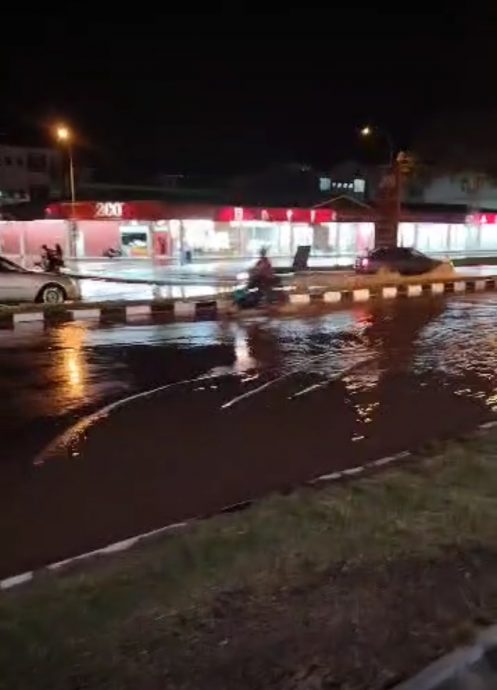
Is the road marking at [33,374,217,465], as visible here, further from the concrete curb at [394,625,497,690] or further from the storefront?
the storefront

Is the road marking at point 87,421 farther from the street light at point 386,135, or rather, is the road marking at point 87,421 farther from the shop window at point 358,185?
the shop window at point 358,185

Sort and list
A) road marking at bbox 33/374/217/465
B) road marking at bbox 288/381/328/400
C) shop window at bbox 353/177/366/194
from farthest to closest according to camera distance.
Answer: shop window at bbox 353/177/366/194
road marking at bbox 288/381/328/400
road marking at bbox 33/374/217/465

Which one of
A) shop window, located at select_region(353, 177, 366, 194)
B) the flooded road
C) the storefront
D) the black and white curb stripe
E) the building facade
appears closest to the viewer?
the black and white curb stripe

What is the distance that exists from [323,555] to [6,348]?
10872 mm

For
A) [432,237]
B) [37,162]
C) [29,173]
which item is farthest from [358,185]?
[29,173]

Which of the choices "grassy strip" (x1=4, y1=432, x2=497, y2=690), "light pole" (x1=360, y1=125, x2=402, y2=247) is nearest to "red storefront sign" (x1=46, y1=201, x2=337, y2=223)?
"light pole" (x1=360, y1=125, x2=402, y2=247)

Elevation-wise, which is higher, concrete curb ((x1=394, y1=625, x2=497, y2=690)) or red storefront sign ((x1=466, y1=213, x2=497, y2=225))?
red storefront sign ((x1=466, y1=213, x2=497, y2=225))

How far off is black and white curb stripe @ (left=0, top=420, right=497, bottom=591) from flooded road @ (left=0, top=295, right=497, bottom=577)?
0.27m

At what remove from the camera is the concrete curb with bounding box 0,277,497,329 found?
716 inches

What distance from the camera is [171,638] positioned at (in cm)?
356

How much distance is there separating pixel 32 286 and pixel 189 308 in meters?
3.91

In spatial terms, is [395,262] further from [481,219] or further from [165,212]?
[481,219]

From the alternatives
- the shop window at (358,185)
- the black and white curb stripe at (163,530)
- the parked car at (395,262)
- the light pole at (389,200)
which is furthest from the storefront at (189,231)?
the black and white curb stripe at (163,530)

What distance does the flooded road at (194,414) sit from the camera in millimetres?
6176
